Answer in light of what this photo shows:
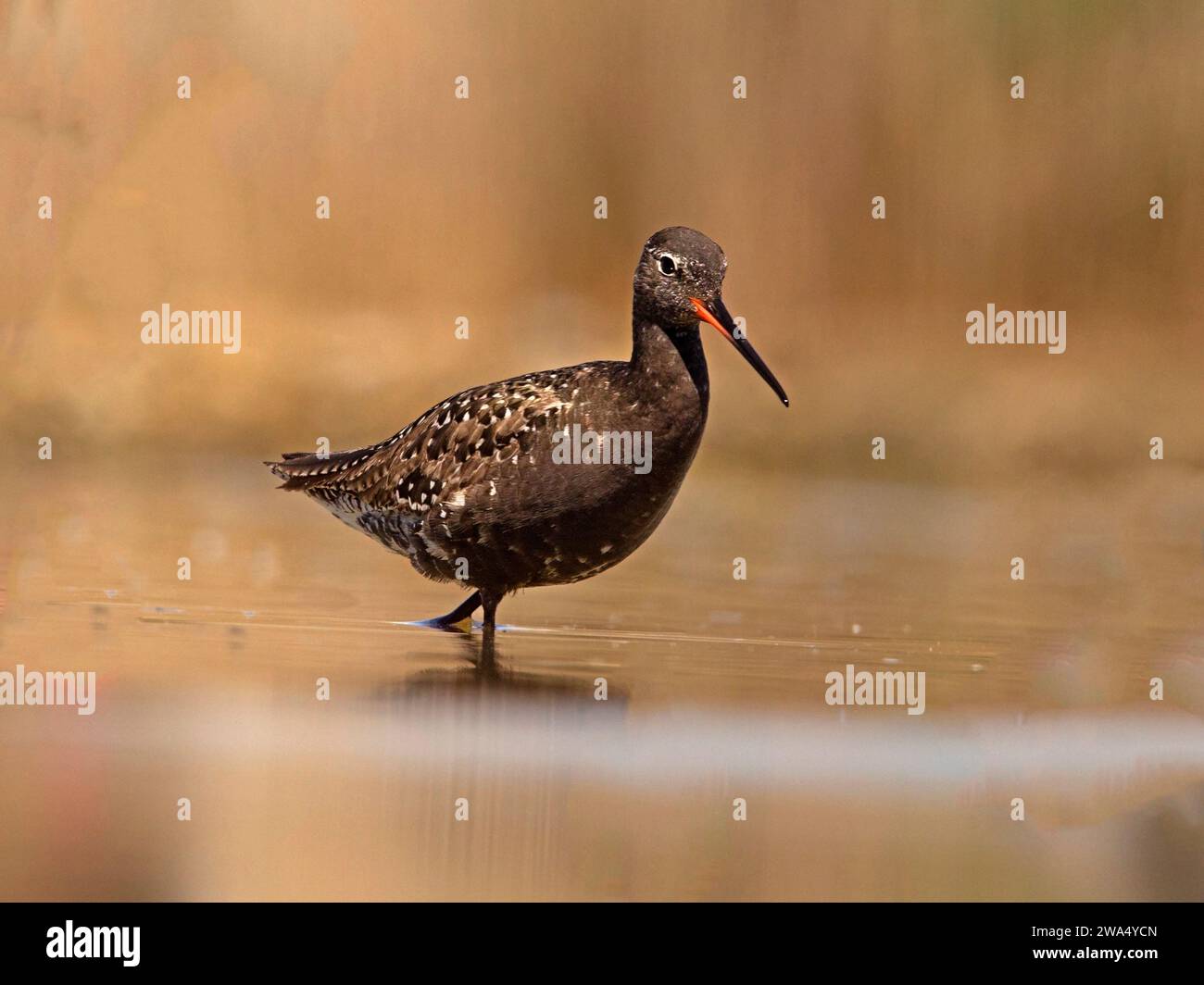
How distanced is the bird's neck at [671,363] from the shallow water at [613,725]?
1.43 m

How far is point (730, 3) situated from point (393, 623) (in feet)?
28.3

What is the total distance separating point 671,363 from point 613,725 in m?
2.12

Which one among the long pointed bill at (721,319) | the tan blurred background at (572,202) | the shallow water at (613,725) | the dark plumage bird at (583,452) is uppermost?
the tan blurred background at (572,202)

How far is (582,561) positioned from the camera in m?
9.76

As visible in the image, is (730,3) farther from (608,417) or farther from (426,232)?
(608,417)

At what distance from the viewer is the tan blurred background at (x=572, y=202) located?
16219 mm

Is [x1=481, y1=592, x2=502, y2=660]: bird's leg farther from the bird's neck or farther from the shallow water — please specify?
the bird's neck

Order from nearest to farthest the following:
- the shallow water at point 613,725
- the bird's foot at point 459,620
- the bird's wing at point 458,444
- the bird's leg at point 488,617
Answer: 1. the shallow water at point 613,725
2. the bird's wing at point 458,444
3. the bird's leg at point 488,617
4. the bird's foot at point 459,620

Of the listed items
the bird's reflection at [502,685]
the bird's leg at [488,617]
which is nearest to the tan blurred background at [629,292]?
the bird's leg at [488,617]

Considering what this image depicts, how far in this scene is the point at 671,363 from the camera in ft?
31.5

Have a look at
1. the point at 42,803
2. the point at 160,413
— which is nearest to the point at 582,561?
the point at 42,803

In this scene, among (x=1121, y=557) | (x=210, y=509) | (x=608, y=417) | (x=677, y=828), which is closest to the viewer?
(x=677, y=828)

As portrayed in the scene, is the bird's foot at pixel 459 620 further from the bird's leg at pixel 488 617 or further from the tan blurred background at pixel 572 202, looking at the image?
the tan blurred background at pixel 572 202

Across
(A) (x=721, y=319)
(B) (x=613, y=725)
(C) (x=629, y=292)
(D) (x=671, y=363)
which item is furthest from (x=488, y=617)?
(C) (x=629, y=292)
